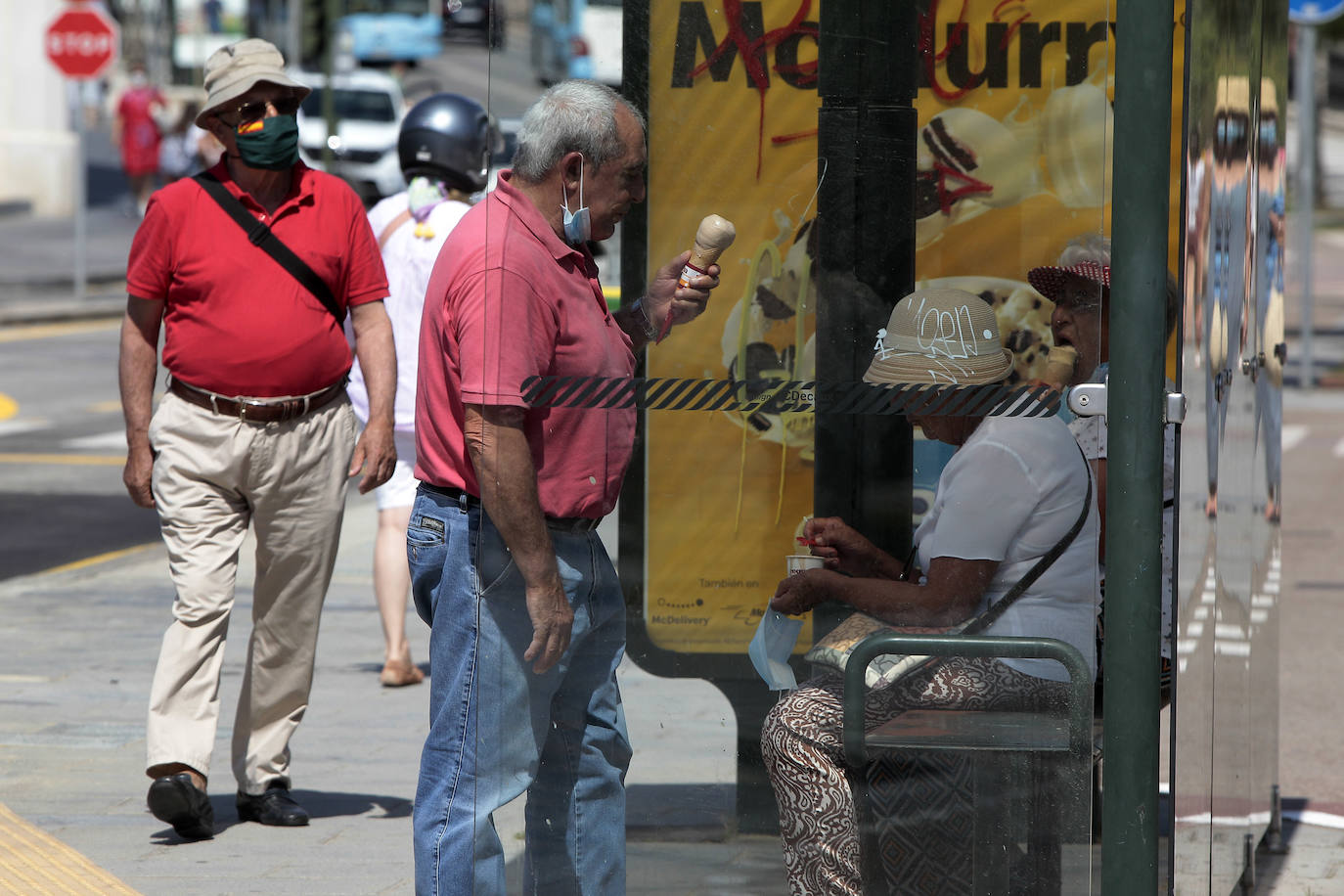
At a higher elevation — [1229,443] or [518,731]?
[1229,443]

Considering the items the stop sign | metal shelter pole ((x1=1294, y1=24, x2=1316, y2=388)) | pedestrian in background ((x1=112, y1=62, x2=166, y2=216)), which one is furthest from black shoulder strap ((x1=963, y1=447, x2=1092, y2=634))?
pedestrian in background ((x1=112, y1=62, x2=166, y2=216))

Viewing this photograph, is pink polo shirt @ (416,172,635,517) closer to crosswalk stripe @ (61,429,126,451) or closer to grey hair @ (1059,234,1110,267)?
grey hair @ (1059,234,1110,267)

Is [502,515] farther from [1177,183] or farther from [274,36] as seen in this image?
[274,36]

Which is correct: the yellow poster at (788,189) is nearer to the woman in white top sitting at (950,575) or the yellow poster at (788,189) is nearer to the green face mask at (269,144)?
the woman in white top sitting at (950,575)

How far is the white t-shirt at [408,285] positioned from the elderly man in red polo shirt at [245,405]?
1297mm

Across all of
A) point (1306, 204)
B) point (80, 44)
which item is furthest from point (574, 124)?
point (80, 44)

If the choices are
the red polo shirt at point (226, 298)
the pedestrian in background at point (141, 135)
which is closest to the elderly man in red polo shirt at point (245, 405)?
the red polo shirt at point (226, 298)

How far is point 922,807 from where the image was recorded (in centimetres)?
333

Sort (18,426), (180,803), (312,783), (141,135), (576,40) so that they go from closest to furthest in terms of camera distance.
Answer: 1. (576,40)
2. (180,803)
3. (312,783)
4. (18,426)
5. (141,135)

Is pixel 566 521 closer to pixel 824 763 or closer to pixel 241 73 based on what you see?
pixel 824 763

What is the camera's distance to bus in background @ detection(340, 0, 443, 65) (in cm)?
4365

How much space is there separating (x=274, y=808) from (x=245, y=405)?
3.49 feet

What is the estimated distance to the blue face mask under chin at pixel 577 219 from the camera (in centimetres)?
334

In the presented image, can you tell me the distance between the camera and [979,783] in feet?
10.8
